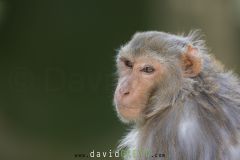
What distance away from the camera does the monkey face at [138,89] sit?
8.13m

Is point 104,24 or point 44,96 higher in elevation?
point 104,24

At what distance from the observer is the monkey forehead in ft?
27.0

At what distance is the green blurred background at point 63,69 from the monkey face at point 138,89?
Answer: 787 centimetres

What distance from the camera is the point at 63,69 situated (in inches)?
656

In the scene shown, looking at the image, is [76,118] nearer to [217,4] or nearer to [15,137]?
[15,137]

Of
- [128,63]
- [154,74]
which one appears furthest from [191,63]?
[128,63]

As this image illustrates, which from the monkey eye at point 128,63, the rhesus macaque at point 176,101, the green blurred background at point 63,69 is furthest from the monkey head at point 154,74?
the green blurred background at point 63,69

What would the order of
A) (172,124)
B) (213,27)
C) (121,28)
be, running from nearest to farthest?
(172,124) → (213,27) → (121,28)

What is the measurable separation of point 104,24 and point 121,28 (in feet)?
1.53

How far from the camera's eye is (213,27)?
1580 centimetres

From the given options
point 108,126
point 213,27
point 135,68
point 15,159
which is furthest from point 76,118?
point 135,68

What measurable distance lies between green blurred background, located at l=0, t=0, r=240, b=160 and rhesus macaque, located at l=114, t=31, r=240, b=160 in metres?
7.74

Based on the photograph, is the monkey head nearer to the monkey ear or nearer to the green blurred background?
the monkey ear

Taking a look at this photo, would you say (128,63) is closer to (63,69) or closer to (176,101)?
(176,101)
